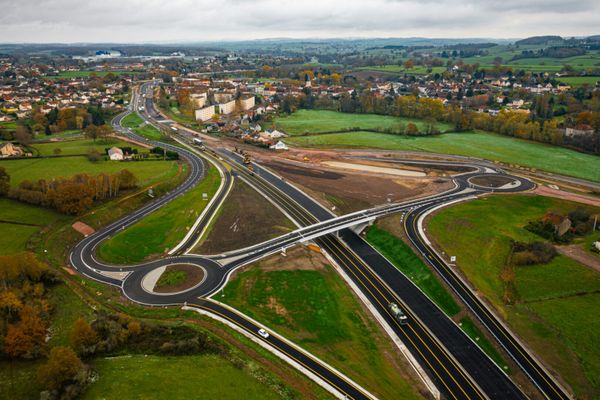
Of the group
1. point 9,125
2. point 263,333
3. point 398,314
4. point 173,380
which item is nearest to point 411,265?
point 398,314

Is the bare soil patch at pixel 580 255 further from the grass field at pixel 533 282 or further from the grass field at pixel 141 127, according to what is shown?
the grass field at pixel 141 127

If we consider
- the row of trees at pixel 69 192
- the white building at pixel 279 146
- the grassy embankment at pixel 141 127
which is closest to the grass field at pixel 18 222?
the row of trees at pixel 69 192

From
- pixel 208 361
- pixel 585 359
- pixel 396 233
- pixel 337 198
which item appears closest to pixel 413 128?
pixel 337 198

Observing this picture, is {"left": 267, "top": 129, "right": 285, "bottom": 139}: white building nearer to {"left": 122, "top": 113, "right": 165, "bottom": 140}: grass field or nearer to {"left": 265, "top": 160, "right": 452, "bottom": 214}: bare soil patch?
{"left": 265, "top": 160, "right": 452, "bottom": 214}: bare soil patch

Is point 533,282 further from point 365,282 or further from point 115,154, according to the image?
point 115,154

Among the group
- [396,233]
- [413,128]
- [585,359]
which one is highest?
[413,128]

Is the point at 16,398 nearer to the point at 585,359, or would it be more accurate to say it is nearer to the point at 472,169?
the point at 585,359

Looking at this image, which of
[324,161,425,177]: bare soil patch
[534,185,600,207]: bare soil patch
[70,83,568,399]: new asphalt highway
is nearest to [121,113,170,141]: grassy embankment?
[70,83,568,399]: new asphalt highway
